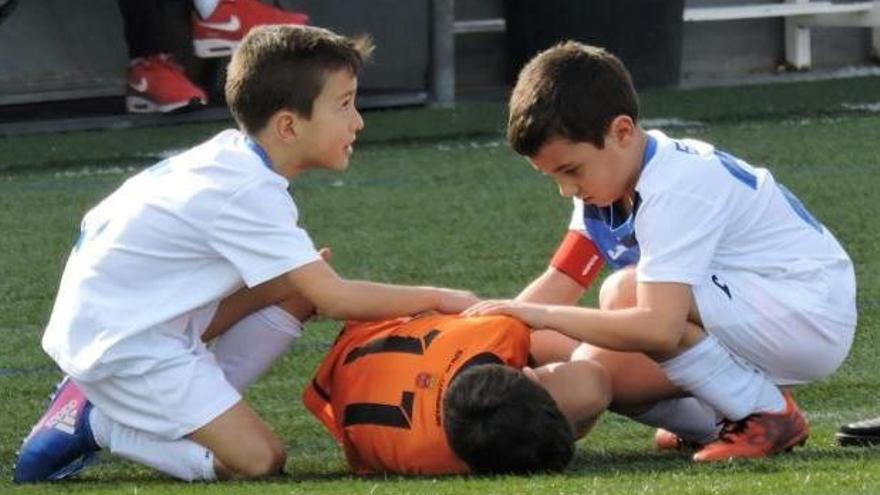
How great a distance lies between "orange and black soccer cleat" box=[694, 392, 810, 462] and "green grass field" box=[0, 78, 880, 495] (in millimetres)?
35

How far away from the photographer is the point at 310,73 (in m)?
4.15

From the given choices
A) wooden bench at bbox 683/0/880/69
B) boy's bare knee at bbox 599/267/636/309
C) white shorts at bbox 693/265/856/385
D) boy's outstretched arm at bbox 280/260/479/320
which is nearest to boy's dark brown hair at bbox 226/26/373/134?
boy's outstretched arm at bbox 280/260/479/320

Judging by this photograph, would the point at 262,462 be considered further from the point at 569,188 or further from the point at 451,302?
the point at 569,188

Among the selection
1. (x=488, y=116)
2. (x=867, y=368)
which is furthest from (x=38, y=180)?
(x=867, y=368)

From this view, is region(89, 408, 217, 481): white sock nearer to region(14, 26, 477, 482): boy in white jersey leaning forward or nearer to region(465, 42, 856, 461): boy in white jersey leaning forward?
region(14, 26, 477, 482): boy in white jersey leaning forward

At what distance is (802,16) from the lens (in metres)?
11.1

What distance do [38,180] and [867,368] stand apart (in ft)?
12.3

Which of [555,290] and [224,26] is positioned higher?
[555,290]

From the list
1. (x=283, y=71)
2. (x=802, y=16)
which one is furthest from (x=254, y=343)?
(x=802, y=16)

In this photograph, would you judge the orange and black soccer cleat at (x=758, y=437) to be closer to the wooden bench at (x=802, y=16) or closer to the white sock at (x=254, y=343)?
the white sock at (x=254, y=343)

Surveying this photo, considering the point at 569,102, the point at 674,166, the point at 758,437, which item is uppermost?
the point at 569,102

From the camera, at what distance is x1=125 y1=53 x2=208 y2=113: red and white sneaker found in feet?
29.2

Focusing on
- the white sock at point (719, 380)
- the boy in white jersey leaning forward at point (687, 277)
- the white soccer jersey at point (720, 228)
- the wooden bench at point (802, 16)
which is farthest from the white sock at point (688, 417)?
the wooden bench at point (802, 16)

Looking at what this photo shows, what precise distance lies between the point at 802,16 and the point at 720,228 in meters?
7.33
